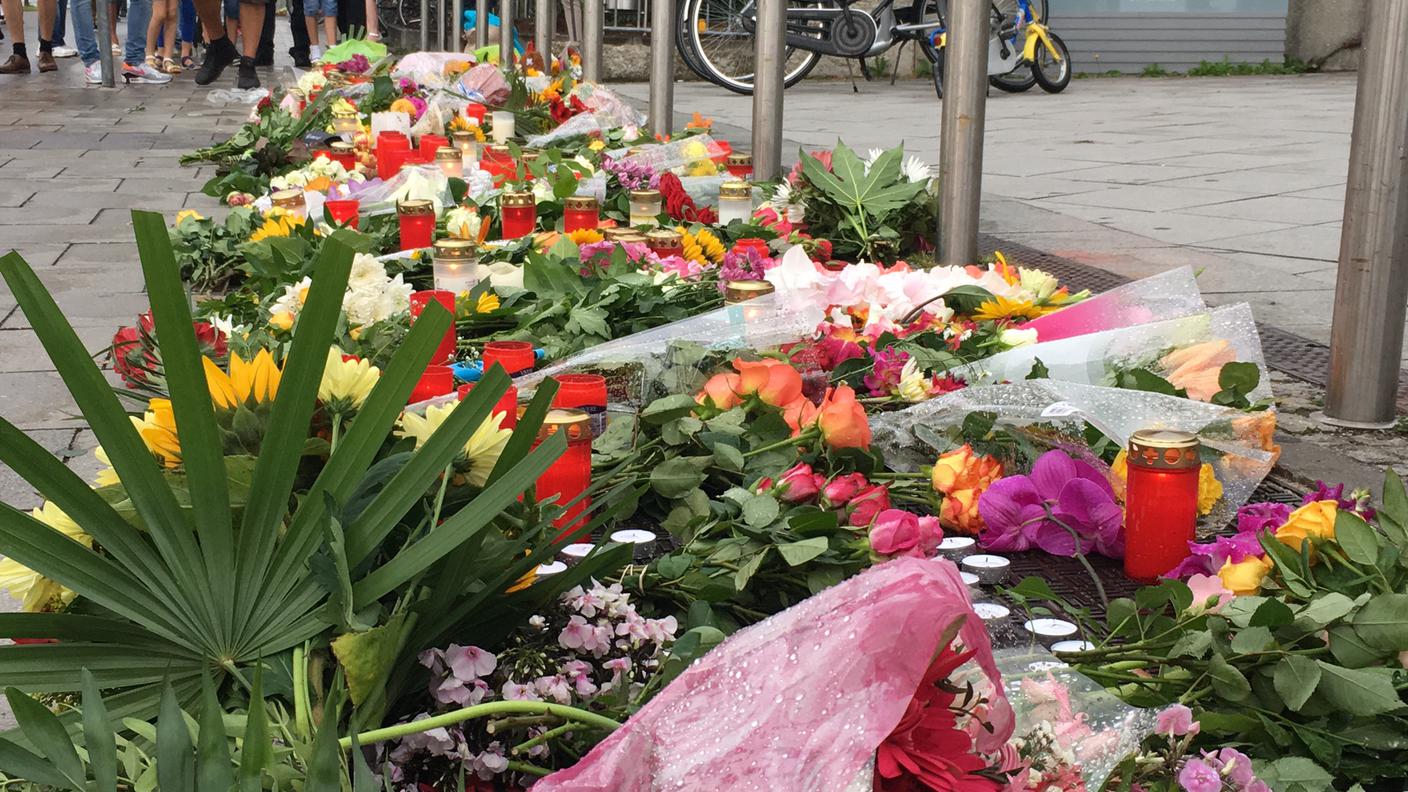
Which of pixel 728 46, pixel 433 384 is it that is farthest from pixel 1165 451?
pixel 728 46

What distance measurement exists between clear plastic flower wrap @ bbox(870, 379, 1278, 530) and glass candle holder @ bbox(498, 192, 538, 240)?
1.70 m

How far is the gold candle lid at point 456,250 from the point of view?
277 centimetres

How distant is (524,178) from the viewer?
13.8ft

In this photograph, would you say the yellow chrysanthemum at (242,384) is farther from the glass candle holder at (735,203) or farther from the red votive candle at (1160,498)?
the glass candle holder at (735,203)

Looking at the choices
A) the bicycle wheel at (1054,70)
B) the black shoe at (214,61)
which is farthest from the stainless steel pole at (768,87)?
the black shoe at (214,61)

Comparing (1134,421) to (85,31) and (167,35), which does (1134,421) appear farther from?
(167,35)

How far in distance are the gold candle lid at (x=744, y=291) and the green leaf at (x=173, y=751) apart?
1.56 metres

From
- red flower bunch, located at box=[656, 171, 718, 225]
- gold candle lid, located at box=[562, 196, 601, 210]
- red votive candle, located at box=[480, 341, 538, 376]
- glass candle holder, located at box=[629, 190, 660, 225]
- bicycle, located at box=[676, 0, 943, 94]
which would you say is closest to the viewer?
red votive candle, located at box=[480, 341, 538, 376]

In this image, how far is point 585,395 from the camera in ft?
6.40

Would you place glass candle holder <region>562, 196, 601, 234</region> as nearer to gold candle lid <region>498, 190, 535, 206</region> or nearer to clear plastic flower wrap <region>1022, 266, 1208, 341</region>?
gold candle lid <region>498, 190, 535, 206</region>

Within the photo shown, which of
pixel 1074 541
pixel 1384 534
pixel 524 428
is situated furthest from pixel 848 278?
pixel 524 428

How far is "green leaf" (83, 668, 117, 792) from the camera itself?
89 centimetres

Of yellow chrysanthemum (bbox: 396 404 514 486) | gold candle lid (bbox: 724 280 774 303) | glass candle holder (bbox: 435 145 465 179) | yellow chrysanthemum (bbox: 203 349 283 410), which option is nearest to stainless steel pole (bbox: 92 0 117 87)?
glass candle holder (bbox: 435 145 465 179)

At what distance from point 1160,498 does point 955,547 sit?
9.6 inches
